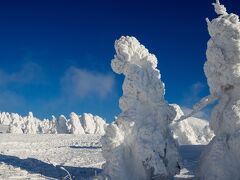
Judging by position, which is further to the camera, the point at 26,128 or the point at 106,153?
the point at 26,128

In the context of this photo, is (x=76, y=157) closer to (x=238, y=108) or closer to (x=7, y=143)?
(x=7, y=143)

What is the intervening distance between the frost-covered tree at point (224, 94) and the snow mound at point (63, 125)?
52.9 meters

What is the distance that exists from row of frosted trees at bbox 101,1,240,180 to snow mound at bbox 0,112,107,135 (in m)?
50.3

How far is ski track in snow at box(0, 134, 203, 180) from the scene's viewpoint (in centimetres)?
3447

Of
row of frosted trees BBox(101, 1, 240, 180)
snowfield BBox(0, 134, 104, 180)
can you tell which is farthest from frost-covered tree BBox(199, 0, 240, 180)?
snowfield BBox(0, 134, 104, 180)

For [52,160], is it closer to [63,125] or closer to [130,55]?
[130,55]

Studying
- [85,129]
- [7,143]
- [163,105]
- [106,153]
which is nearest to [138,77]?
[163,105]

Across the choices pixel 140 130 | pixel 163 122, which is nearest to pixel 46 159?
pixel 140 130

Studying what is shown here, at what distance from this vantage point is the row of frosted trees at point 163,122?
29.0 meters

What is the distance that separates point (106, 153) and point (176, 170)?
14.8 feet

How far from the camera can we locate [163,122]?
3122 cm

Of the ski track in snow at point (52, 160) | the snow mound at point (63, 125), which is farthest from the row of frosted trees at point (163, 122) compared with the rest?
the snow mound at point (63, 125)

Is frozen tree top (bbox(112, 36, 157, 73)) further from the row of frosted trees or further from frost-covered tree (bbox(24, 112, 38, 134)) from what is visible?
frost-covered tree (bbox(24, 112, 38, 134))

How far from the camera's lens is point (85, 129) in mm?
91812
